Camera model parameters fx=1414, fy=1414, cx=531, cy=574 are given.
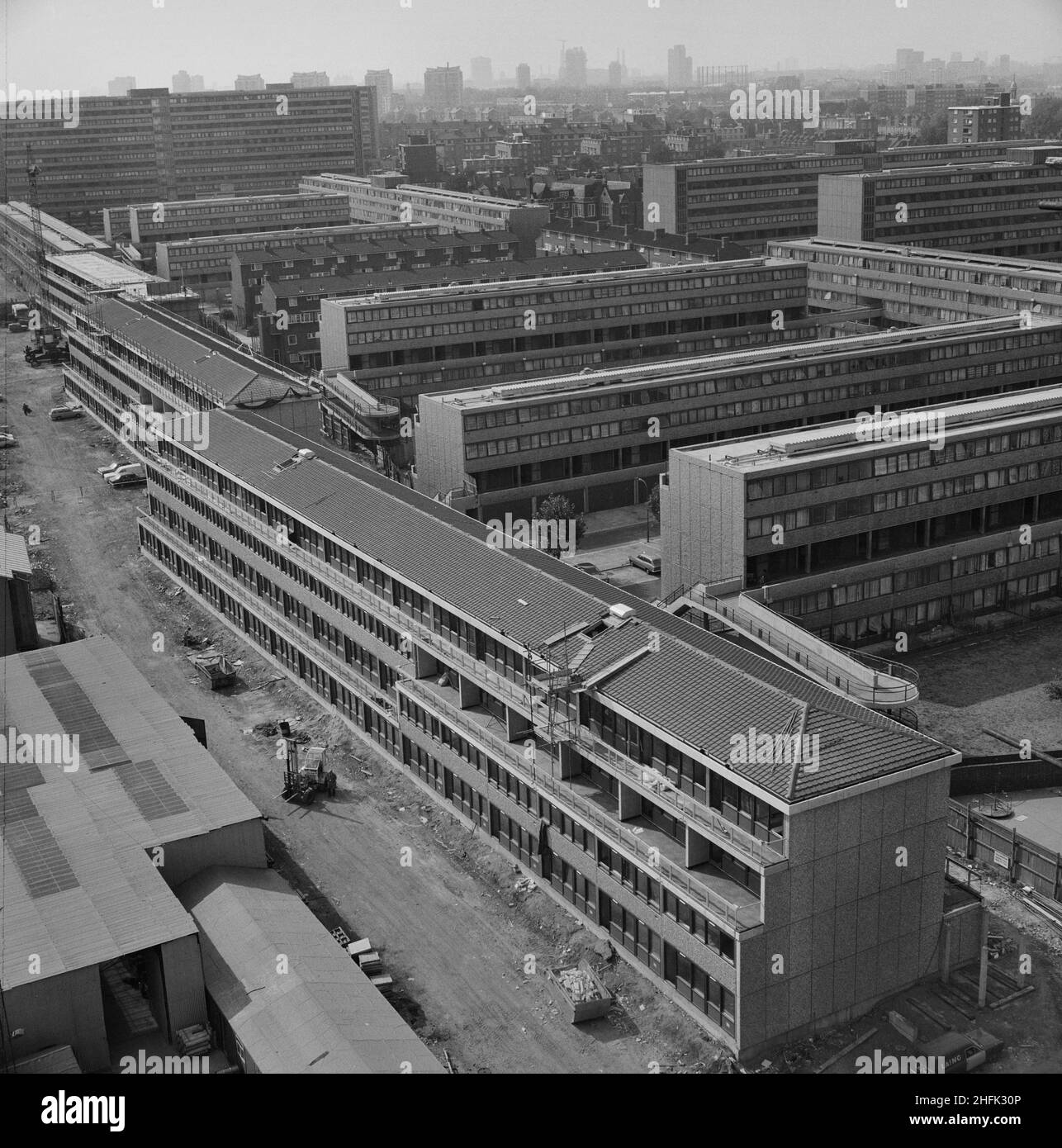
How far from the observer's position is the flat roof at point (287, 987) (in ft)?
89.5

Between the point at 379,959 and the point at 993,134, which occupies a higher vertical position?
the point at 993,134

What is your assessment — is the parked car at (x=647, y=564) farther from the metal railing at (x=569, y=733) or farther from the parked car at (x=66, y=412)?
the parked car at (x=66, y=412)

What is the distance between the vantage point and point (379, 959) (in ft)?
107

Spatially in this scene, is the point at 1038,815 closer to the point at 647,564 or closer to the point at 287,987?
the point at 287,987

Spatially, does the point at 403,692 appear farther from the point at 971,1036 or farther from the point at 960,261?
the point at 960,261

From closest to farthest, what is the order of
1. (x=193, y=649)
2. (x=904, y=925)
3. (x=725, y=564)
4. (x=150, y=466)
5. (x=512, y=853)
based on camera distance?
(x=904, y=925), (x=512, y=853), (x=725, y=564), (x=193, y=649), (x=150, y=466)

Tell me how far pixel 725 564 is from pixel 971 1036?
73.5 ft

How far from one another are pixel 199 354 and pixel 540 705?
44.0 meters

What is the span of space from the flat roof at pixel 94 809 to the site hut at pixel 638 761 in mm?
6568

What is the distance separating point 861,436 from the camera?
51.2m

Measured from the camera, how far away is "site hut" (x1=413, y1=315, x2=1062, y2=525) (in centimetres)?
6359

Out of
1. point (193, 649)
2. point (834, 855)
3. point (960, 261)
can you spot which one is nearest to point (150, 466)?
point (193, 649)

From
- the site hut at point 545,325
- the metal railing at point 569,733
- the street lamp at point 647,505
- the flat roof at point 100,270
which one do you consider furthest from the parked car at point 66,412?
the metal railing at point 569,733

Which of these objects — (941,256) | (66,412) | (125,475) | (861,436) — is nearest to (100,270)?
(66,412)
